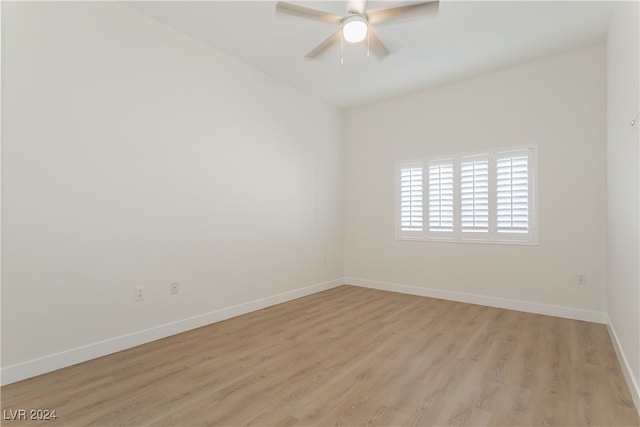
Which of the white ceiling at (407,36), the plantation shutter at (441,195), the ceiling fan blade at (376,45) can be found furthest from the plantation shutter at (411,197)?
the ceiling fan blade at (376,45)

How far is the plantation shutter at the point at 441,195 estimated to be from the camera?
4445 mm

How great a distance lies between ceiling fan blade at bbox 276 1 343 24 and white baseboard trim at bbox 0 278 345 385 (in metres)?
2.99

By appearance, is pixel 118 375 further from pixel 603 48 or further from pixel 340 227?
pixel 603 48

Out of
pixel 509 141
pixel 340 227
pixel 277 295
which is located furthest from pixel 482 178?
pixel 277 295

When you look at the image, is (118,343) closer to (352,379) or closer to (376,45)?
(352,379)

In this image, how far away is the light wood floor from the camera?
1.85m

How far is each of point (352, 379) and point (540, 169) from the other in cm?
327

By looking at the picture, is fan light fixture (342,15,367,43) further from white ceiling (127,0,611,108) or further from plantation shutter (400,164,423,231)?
plantation shutter (400,164,423,231)

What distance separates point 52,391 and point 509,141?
16.3 ft

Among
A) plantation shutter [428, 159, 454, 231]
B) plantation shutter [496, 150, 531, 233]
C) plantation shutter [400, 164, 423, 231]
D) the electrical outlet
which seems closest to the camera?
the electrical outlet

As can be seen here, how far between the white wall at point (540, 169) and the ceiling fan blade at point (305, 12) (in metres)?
2.51

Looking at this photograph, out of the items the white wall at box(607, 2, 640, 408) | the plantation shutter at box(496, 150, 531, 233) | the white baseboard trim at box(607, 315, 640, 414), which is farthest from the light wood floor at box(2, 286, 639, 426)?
the plantation shutter at box(496, 150, 531, 233)

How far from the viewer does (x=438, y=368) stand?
2430 mm

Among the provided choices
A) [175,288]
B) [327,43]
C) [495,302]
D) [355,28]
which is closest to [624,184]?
[495,302]
